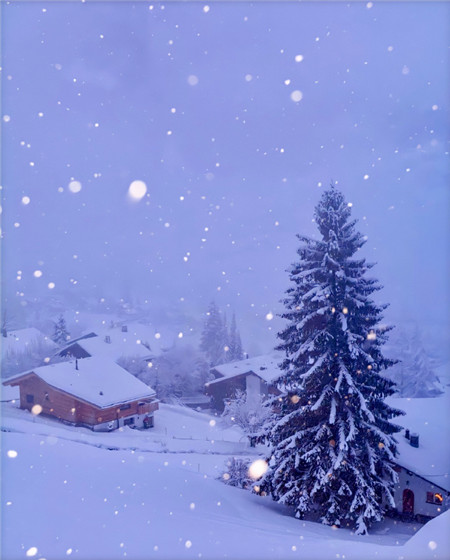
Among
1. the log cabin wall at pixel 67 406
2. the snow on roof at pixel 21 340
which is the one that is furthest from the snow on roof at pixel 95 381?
the snow on roof at pixel 21 340

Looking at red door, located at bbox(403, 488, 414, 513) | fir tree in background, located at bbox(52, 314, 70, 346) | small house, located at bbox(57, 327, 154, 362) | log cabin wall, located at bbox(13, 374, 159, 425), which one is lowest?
red door, located at bbox(403, 488, 414, 513)

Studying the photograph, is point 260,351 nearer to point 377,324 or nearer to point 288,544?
point 377,324

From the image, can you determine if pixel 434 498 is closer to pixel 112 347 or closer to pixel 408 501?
pixel 408 501

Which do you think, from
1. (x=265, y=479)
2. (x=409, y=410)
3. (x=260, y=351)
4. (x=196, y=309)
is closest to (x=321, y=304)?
(x=265, y=479)

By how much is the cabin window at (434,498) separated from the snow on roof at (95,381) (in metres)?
23.0

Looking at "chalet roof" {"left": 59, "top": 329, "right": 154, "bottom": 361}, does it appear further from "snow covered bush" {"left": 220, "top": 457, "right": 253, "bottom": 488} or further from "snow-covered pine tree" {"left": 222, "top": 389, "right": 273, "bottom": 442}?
"snow covered bush" {"left": 220, "top": 457, "right": 253, "bottom": 488}

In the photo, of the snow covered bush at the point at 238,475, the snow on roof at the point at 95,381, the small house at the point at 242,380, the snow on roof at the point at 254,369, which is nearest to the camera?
the snow covered bush at the point at 238,475

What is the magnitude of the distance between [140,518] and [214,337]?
5739 centimetres

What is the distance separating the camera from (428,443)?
19.9 m

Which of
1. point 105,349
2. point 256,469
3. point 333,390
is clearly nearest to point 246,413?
point 256,469

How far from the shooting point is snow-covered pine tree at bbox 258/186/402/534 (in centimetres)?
1192

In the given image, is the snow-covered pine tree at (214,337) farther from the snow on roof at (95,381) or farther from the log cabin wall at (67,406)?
the log cabin wall at (67,406)

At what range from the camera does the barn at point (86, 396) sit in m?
31.7

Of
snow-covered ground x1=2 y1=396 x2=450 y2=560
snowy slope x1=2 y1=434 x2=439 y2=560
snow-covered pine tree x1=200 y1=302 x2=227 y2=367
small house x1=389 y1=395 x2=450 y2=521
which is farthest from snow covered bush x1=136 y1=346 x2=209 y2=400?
snowy slope x1=2 y1=434 x2=439 y2=560
